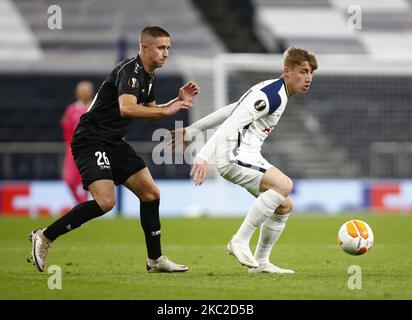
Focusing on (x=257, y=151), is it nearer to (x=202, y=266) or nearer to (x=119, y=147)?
(x=119, y=147)

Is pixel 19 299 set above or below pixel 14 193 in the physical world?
above

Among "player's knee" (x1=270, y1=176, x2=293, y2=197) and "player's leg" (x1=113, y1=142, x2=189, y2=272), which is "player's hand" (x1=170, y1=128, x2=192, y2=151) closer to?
"player's leg" (x1=113, y1=142, x2=189, y2=272)

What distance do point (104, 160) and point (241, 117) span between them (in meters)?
1.19

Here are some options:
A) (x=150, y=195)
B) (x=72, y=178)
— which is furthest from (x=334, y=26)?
(x=150, y=195)

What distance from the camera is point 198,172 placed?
7273 mm

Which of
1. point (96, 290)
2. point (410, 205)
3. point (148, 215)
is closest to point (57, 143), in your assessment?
point (410, 205)

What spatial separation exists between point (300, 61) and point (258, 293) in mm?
2239

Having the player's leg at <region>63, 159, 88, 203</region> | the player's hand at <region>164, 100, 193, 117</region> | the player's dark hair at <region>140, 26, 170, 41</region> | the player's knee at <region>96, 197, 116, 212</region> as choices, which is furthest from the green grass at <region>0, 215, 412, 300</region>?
the player's dark hair at <region>140, 26, 170, 41</region>

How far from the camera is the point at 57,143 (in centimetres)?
2053

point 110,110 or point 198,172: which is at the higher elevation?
point 110,110

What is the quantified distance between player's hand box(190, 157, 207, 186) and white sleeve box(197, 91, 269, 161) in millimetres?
217

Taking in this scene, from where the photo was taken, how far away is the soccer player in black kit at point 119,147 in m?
7.65

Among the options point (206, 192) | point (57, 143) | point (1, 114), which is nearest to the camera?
point (206, 192)

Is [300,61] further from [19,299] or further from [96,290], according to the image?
[19,299]
